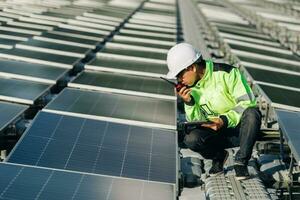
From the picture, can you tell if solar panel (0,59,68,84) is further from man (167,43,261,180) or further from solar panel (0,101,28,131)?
man (167,43,261,180)

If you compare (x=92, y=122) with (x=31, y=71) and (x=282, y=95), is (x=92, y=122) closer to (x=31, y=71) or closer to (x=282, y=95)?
(x=31, y=71)

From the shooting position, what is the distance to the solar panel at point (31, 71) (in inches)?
642

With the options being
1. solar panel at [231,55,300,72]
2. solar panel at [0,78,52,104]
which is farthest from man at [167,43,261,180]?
solar panel at [231,55,300,72]

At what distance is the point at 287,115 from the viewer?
519 inches

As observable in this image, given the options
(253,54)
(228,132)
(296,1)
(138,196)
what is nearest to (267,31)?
(253,54)

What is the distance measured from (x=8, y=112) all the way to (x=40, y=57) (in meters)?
7.74

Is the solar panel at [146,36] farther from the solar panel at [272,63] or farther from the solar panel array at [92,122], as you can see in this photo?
the solar panel at [272,63]

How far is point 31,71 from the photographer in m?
17.3

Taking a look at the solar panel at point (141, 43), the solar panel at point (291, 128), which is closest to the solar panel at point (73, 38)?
the solar panel at point (141, 43)

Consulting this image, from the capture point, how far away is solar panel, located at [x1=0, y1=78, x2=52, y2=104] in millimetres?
13676

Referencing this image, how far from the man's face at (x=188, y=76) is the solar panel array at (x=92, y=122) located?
1.61 metres

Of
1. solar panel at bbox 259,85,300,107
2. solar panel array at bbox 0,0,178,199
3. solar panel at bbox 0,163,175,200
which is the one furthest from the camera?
solar panel at bbox 259,85,300,107

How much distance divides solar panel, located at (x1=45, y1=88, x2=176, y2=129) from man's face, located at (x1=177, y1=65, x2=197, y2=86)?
1.91 m

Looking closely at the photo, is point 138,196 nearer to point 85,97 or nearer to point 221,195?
point 221,195
